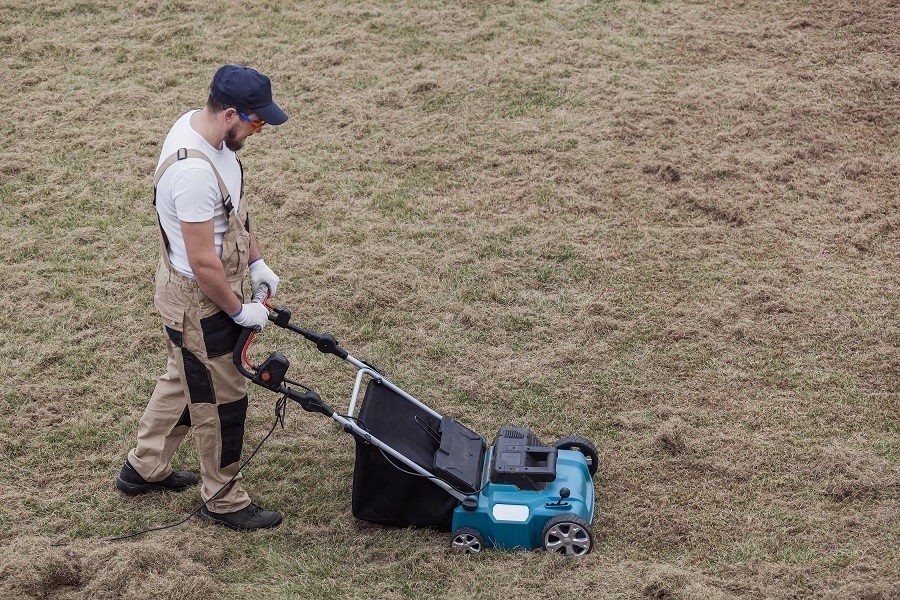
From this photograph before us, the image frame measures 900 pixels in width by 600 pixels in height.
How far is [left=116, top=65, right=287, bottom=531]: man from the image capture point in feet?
11.1

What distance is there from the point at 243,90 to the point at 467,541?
6.08 ft

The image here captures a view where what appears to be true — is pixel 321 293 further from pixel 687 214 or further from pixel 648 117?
pixel 648 117

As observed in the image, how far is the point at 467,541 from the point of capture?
3.70 m

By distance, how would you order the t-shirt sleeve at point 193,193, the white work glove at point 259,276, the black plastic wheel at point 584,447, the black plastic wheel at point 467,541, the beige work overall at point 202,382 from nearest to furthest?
the t-shirt sleeve at point 193,193
the beige work overall at point 202,382
the black plastic wheel at point 467,541
the white work glove at point 259,276
the black plastic wheel at point 584,447

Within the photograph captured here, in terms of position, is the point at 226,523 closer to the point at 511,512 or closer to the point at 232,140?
the point at 511,512

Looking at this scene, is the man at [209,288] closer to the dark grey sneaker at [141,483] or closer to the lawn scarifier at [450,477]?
the dark grey sneaker at [141,483]

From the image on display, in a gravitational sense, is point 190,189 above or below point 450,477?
above

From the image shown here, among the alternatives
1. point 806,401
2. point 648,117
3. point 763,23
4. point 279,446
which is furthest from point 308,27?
point 806,401

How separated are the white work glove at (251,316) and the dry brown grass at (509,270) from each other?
90 centimetres

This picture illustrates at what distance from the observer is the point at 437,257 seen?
576 cm

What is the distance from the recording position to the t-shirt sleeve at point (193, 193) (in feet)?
10.9

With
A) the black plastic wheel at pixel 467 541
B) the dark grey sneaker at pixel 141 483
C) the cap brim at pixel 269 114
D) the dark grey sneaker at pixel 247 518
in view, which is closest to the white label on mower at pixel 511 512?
the black plastic wheel at pixel 467 541

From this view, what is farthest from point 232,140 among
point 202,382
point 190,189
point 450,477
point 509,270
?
point 509,270

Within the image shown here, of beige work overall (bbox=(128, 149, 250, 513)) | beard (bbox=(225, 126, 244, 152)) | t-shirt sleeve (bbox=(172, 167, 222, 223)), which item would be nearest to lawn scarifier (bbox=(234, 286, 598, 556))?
beige work overall (bbox=(128, 149, 250, 513))
